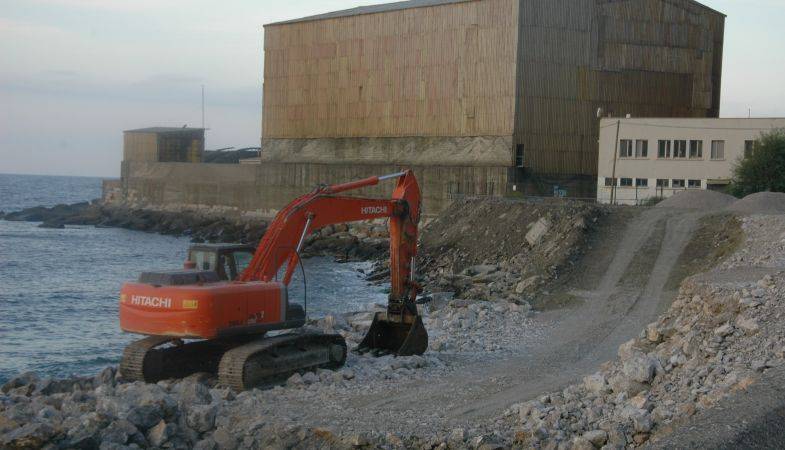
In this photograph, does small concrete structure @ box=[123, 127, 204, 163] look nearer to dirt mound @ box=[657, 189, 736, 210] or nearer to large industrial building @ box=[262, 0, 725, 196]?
large industrial building @ box=[262, 0, 725, 196]

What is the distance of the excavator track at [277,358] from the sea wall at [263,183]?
115ft

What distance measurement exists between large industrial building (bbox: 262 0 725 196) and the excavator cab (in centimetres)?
3567

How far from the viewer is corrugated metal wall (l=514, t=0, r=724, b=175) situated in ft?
173

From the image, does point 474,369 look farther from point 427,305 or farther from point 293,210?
point 427,305

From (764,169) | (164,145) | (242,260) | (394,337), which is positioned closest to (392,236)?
(394,337)

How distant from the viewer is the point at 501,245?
37250 mm

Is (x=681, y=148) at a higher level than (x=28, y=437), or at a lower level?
higher

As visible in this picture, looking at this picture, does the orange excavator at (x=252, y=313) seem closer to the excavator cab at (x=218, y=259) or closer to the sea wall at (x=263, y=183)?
the excavator cab at (x=218, y=259)

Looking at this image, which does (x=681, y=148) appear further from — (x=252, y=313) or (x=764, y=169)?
(x=252, y=313)

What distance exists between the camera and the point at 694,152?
50406mm

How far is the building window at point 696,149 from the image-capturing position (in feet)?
165

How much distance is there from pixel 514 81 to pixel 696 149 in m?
9.72

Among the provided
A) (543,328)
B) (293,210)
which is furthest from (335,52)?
(293,210)

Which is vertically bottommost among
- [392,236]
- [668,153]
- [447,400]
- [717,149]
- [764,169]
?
[447,400]
